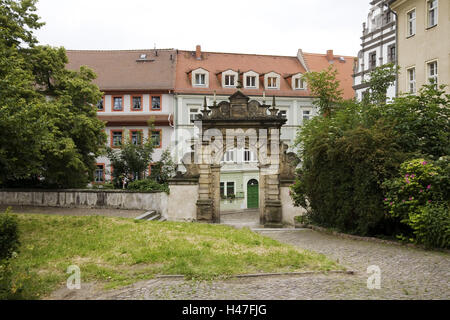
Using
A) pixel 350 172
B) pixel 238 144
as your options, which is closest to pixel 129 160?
pixel 238 144

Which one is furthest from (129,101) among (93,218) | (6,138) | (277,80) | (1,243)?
(1,243)

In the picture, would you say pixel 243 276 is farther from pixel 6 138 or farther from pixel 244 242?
pixel 6 138

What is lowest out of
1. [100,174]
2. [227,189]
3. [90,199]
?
[90,199]

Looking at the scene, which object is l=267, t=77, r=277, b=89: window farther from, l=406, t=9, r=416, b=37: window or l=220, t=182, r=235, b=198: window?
l=406, t=9, r=416, b=37: window

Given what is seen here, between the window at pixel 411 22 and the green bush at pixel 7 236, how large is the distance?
22631 millimetres

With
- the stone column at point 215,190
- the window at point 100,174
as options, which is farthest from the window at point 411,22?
the window at point 100,174

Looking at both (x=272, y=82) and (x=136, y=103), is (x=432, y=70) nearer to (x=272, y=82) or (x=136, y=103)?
(x=272, y=82)

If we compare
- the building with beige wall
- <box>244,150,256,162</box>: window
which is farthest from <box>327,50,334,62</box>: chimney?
the building with beige wall

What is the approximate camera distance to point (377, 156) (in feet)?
40.8

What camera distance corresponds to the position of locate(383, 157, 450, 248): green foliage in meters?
10.1

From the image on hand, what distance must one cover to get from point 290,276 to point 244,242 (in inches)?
132

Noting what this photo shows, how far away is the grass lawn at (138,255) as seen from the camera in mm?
7570

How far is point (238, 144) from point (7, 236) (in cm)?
1374

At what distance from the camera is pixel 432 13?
21.6m
